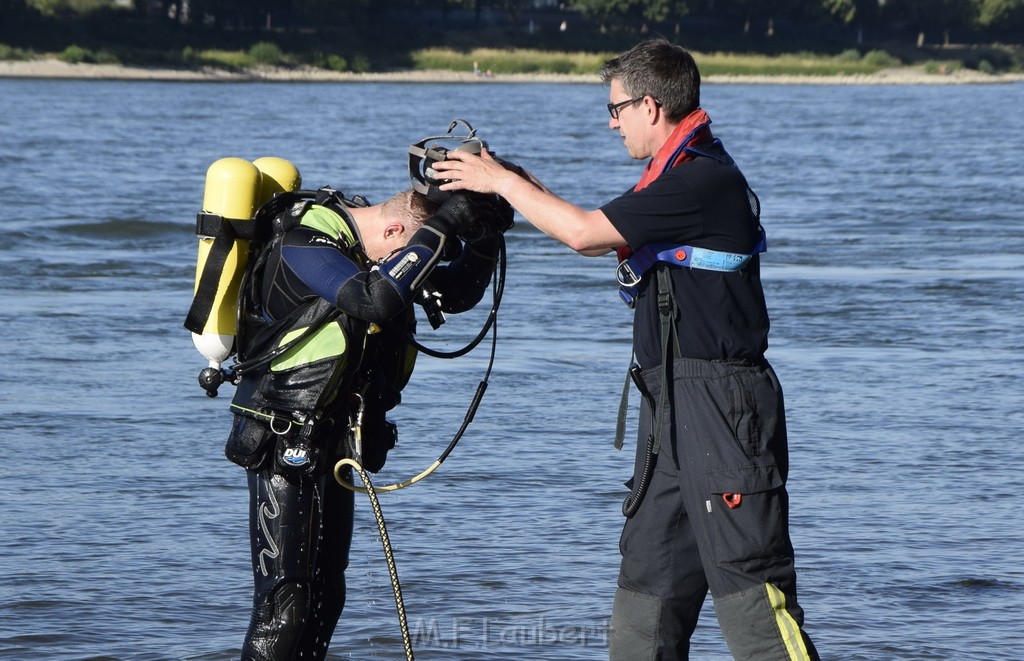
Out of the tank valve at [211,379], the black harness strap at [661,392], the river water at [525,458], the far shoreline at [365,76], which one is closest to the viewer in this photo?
the black harness strap at [661,392]

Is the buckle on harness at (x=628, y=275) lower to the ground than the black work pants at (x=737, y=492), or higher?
higher

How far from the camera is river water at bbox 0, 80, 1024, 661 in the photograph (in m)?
5.29

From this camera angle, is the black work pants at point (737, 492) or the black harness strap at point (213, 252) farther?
the black harness strap at point (213, 252)

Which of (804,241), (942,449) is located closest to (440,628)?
(942,449)

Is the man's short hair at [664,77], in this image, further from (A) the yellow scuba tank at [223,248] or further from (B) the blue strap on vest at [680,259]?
(A) the yellow scuba tank at [223,248]

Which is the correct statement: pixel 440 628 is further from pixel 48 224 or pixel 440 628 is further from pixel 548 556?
pixel 48 224

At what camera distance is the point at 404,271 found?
3713 mm

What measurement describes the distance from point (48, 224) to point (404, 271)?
15.7m

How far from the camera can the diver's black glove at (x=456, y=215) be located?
3775 mm

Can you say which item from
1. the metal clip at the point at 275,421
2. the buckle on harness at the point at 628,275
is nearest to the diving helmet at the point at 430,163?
the buckle on harness at the point at 628,275

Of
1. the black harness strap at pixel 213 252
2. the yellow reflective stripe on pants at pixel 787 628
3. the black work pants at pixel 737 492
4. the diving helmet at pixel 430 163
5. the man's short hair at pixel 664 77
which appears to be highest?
the man's short hair at pixel 664 77

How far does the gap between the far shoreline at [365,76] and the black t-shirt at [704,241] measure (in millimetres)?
74493

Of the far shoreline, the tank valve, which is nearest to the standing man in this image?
the tank valve

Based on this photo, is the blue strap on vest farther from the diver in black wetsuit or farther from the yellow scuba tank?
the yellow scuba tank
